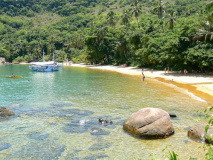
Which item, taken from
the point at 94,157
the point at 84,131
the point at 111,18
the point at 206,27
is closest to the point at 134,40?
the point at 206,27

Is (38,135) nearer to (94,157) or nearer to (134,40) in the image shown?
(94,157)

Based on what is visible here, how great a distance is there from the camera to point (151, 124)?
46.1 feet

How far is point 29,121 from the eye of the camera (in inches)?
701

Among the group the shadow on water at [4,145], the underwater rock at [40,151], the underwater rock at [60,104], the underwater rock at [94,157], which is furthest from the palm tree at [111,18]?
the underwater rock at [94,157]

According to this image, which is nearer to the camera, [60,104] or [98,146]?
[98,146]

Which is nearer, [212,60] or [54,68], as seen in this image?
[212,60]

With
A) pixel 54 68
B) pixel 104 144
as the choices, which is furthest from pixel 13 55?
pixel 104 144

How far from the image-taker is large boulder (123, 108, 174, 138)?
550 inches

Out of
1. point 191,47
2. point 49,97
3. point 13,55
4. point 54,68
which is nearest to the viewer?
point 49,97

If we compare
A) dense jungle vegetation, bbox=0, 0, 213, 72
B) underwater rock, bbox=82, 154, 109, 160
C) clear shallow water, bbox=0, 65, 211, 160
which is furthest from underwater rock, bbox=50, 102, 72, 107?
dense jungle vegetation, bbox=0, 0, 213, 72

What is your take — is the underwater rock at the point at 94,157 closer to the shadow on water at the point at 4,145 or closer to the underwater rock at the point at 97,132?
the underwater rock at the point at 97,132

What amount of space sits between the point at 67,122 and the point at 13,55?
13747 centimetres

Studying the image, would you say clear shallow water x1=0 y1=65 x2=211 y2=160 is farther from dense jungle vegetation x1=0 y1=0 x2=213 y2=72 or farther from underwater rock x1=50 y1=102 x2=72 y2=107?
dense jungle vegetation x1=0 y1=0 x2=213 y2=72

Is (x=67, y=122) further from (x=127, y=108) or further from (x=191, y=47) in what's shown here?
(x=191, y=47)
